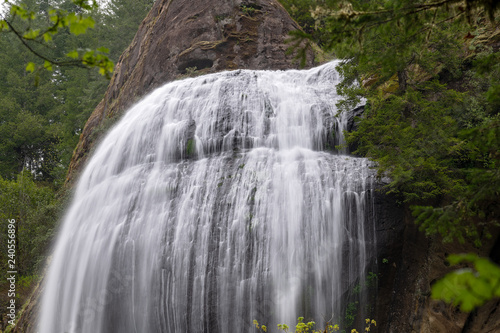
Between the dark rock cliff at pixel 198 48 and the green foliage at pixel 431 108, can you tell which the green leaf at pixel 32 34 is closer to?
the green foliage at pixel 431 108

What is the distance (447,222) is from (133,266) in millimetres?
6874

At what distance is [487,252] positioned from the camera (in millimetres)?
6254

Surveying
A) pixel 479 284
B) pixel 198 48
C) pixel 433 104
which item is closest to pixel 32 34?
pixel 479 284

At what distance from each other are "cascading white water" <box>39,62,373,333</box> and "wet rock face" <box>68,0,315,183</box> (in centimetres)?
632

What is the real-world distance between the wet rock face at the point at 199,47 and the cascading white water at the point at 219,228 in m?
6.32

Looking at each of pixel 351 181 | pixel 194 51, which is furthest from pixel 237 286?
pixel 194 51

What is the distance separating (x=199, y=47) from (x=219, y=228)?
12.2 m

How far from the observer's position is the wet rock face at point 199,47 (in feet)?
55.5

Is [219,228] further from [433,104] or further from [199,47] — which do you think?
[199,47]

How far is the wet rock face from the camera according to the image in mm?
16906

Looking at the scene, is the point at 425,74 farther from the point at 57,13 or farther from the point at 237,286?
the point at 57,13

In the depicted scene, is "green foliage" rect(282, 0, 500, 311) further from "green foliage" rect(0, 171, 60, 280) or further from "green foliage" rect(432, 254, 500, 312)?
"green foliage" rect(0, 171, 60, 280)

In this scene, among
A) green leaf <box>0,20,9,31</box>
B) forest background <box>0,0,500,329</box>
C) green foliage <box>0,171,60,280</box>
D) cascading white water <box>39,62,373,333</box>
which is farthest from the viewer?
green foliage <box>0,171,60,280</box>

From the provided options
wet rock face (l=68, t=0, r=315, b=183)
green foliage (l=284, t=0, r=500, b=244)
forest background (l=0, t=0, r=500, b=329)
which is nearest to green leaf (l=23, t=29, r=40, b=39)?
forest background (l=0, t=0, r=500, b=329)
